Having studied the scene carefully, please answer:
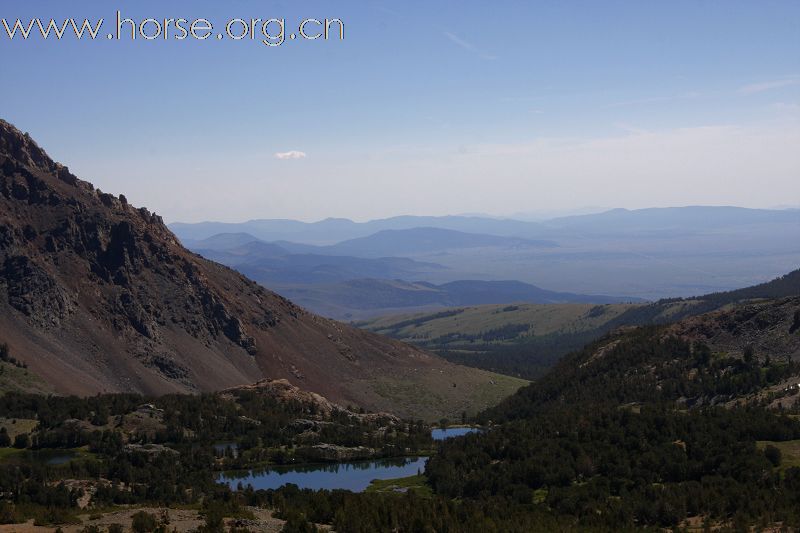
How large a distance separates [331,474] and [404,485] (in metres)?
13.3

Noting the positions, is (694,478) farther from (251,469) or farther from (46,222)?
(46,222)

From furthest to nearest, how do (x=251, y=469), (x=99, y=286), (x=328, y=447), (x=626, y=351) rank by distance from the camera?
(x=99, y=286), (x=626, y=351), (x=328, y=447), (x=251, y=469)

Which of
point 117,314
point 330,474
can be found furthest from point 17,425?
point 117,314

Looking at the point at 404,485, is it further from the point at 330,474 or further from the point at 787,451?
the point at 787,451

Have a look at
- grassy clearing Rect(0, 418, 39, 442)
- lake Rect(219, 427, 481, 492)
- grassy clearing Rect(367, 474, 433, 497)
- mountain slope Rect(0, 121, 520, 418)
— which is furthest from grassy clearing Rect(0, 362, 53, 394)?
grassy clearing Rect(367, 474, 433, 497)

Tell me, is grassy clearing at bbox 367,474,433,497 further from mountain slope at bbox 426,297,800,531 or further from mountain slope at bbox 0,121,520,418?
mountain slope at bbox 0,121,520,418

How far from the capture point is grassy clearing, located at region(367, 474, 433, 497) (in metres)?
91.8

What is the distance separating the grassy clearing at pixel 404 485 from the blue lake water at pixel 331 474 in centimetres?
160

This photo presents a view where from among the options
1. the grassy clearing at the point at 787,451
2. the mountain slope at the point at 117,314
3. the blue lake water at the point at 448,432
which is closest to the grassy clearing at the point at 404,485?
the grassy clearing at the point at 787,451

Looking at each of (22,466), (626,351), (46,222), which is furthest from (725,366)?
(46,222)

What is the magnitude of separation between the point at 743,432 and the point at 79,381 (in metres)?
106

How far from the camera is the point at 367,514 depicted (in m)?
64.9

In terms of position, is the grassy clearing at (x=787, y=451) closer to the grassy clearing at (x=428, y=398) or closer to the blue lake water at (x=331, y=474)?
the blue lake water at (x=331, y=474)

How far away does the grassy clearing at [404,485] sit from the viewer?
9175 cm
